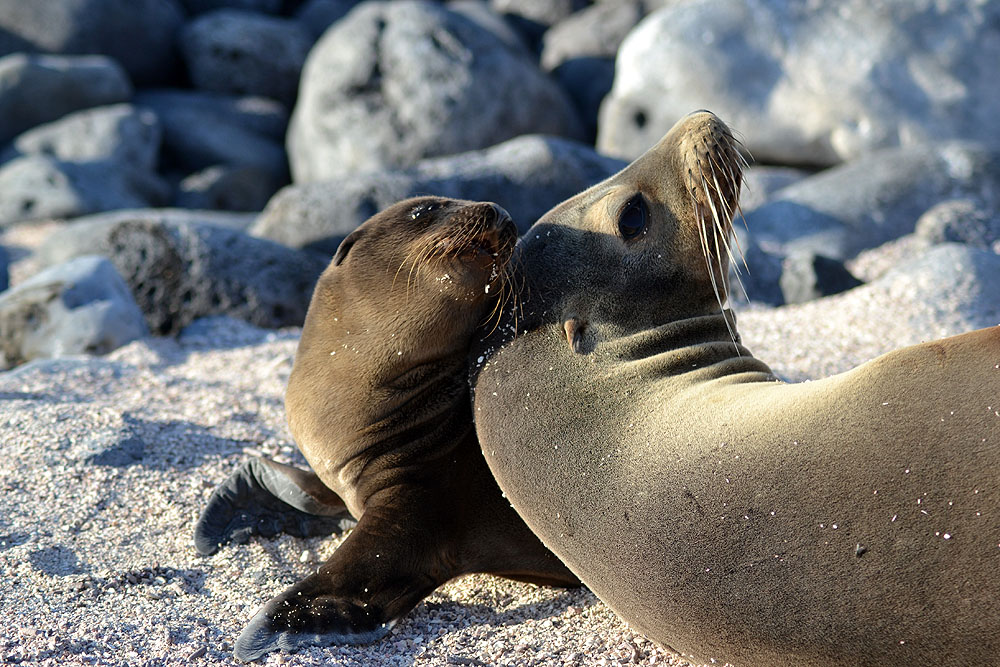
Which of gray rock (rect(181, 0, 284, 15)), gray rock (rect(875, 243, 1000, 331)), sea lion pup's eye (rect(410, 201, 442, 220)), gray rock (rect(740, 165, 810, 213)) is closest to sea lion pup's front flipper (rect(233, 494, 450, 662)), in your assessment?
sea lion pup's eye (rect(410, 201, 442, 220))

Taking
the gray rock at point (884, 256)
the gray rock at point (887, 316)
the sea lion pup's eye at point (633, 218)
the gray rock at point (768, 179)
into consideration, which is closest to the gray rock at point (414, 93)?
the gray rock at point (768, 179)

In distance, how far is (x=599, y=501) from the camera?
2.78m

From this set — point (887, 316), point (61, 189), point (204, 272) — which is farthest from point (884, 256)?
point (61, 189)

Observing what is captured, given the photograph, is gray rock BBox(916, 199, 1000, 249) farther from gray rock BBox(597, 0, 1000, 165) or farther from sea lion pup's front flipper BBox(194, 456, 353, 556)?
sea lion pup's front flipper BBox(194, 456, 353, 556)

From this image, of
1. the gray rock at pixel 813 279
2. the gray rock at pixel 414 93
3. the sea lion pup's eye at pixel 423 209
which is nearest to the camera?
the sea lion pup's eye at pixel 423 209

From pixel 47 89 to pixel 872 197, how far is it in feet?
30.9

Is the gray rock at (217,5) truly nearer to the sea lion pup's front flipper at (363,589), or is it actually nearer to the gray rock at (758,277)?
the gray rock at (758,277)

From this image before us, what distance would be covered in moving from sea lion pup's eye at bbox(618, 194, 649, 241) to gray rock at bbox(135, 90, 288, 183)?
397 inches

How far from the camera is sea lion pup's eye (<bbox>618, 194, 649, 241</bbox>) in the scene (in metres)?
3.41

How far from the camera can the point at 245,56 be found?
14414mm

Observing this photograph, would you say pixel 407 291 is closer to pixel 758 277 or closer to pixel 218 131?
pixel 758 277

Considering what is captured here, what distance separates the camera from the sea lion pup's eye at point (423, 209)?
3633 millimetres

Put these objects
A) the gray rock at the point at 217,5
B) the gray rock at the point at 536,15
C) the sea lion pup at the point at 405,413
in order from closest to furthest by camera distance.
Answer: the sea lion pup at the point at 405,413 < the gray rock at the point at 536,15 < the gray rock at the point at 217,5

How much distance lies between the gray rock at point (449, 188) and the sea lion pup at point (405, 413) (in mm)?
4151
